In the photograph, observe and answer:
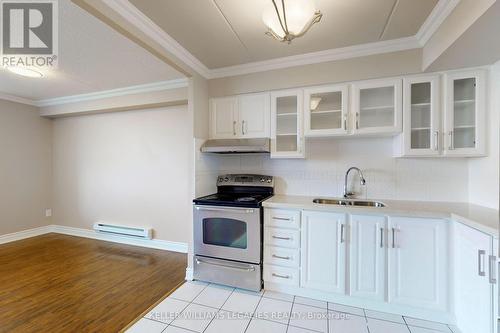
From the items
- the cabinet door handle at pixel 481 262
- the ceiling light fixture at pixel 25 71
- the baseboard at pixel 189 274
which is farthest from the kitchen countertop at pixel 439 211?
the ceiling light fixture at pixel 25 71

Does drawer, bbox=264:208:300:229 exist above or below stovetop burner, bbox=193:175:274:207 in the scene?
below

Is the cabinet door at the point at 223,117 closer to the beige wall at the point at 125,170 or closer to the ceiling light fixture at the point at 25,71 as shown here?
the beige wall at the point at 125,170

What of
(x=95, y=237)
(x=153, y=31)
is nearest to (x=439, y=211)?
(x=153, y=31)

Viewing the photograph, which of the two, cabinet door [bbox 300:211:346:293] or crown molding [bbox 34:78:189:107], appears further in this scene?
crown molding [bbox 34:78:189:107]

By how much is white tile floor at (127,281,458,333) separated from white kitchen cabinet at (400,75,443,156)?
150 centimetres

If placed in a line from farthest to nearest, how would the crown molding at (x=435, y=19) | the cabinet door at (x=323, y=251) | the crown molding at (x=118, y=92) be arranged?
the crown molding at (x=118, y=92) < the cabinet door at (x=323, y=251) < the crown molding at (x=435, y=19)

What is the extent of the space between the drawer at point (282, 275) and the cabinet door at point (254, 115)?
144 centimetres

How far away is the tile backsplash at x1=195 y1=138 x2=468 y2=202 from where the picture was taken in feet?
7.42

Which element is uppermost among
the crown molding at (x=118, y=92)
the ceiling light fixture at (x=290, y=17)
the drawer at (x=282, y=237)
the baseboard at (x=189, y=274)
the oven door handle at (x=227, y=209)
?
the crown molding at (x=118, y=92)

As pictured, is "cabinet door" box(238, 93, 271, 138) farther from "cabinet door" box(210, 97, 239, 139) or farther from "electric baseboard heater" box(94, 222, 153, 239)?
"electric baseboard heater" box(94, 222, 153, 239)

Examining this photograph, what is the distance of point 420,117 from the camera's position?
2156mm

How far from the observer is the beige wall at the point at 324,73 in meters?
2.13
